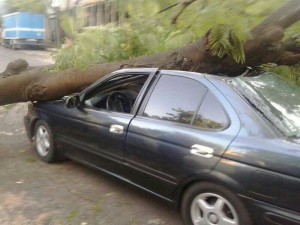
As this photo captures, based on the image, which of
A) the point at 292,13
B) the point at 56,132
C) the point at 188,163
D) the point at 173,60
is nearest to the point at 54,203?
the point at 56,132

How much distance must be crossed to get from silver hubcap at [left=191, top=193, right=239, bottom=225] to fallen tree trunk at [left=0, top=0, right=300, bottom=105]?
4.42 ft

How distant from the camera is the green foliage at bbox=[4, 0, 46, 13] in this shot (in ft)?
10.4

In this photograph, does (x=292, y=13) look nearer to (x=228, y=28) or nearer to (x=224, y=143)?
(x=228, y=28)

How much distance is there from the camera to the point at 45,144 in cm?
503

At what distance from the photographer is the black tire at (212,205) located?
278 centimetres

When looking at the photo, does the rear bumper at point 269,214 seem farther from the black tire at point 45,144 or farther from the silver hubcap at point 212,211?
the black tire at point 45,144

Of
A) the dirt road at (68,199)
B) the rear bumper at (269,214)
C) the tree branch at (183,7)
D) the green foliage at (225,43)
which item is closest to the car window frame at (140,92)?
the tree branch at (183,7)

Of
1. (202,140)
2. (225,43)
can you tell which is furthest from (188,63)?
(202,140)

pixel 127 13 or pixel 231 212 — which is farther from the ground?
pixel 127 13

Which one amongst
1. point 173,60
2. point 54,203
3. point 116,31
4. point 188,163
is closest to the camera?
point 188,163

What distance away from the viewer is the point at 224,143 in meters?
2.87

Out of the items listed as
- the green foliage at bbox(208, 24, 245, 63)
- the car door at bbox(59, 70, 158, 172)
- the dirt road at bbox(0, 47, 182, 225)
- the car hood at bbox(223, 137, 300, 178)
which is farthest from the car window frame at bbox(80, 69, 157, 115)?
the car hood at bbox(223, 137, 300, 178)

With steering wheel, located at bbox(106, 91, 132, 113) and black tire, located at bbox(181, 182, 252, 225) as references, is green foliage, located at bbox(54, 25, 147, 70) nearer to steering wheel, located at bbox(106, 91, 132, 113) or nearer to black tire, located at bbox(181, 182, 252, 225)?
steering wheel, located at bbox(106, 91, 132, 113)

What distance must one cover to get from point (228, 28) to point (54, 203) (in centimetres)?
245
